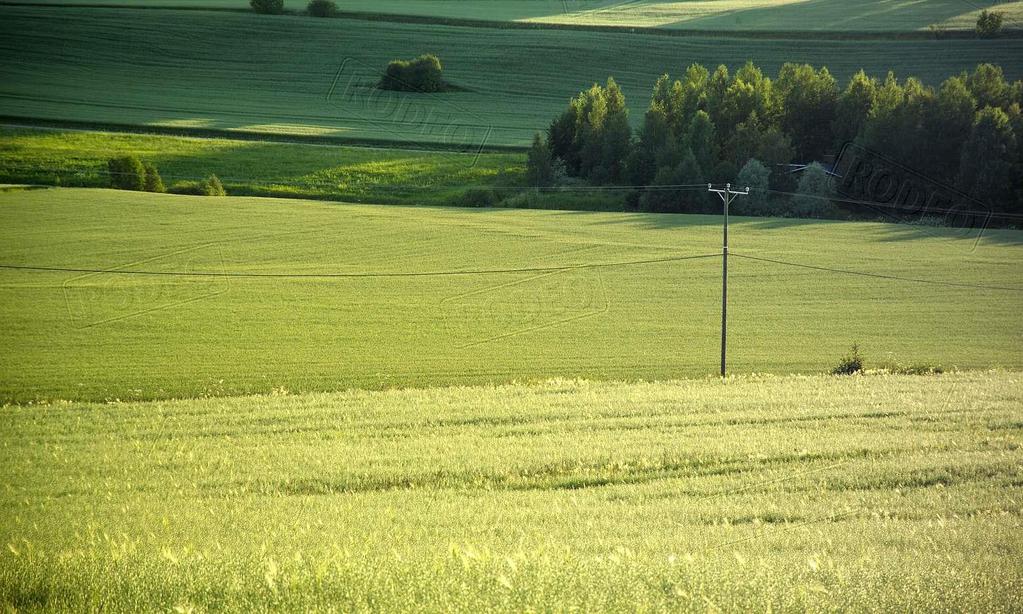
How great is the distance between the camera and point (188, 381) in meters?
22.6

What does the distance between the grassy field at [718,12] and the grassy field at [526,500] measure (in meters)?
68.2

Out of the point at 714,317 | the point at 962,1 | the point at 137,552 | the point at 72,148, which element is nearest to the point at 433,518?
the point at 137,552

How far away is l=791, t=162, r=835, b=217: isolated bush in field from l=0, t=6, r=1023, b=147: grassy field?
64.1 ft

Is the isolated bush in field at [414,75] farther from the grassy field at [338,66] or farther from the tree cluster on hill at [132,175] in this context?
the tree cluster on hill at [132,175]

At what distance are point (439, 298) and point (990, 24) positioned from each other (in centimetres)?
6156

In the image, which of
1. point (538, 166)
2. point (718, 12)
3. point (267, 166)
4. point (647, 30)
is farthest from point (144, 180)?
point (718, 12)

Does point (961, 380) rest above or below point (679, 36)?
below

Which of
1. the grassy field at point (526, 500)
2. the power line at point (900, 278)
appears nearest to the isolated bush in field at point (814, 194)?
the power line at point (900, 278)

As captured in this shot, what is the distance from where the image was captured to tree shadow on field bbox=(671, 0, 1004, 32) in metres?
79.7

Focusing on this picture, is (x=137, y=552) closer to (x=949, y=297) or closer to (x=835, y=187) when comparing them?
(x=949, y=297)

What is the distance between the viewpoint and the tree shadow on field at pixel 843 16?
79.7 m

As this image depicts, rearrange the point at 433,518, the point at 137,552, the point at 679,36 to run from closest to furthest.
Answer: the point at 137,552 < the point at 433,518 < the point at 679,36

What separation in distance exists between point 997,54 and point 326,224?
56.8m

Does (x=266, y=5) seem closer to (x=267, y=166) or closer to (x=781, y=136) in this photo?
(x=267, y=166)
